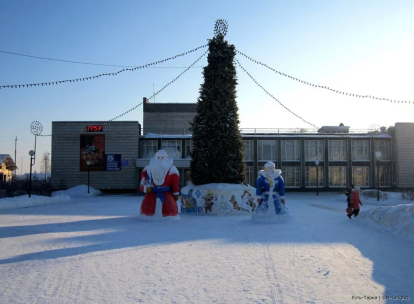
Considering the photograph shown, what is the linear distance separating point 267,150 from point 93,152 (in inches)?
685

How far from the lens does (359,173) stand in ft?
136

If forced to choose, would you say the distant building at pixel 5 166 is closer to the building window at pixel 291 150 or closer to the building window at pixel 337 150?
the building window at pixel 291 150

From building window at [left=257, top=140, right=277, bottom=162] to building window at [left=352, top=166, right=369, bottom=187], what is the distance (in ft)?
27.3

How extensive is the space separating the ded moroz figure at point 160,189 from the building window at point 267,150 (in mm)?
27443

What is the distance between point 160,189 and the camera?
13.9m

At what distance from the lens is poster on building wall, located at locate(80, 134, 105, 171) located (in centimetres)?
3916

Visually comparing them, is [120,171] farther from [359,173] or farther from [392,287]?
[392,287]

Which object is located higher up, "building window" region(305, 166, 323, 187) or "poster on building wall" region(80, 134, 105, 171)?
"poster on building wall" region(80, 134, 105, 171)

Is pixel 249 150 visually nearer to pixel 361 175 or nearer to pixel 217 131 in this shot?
pixel 361 175

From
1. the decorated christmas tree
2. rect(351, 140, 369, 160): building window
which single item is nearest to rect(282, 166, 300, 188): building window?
rect(351, 140, 369, 160): building window

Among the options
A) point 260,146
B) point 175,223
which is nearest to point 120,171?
point 260,146

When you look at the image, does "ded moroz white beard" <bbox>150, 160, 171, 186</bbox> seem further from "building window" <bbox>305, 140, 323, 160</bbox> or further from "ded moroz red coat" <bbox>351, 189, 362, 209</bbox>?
"building window" <bbox>305, 140, 323, 160</bbox>

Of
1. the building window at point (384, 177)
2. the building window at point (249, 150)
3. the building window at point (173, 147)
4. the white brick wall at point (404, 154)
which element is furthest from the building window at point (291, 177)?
the building window at point (173, 147)

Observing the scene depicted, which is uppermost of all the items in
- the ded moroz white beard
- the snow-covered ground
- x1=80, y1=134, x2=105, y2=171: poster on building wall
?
x1=80, y1=134, x2=105, y2=171: poster on building wall
